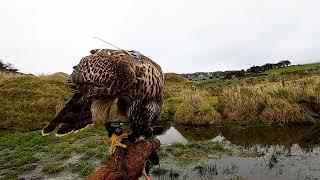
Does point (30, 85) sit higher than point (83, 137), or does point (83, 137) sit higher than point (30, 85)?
point (30, 85)

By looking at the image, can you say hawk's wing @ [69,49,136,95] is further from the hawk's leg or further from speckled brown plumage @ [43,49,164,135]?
the hawk's leg

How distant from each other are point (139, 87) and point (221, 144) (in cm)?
1023

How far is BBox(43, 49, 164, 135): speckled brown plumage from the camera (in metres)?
4.61

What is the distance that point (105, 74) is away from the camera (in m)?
4.80

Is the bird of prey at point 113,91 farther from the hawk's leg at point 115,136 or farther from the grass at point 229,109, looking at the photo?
the grass at point 229,109

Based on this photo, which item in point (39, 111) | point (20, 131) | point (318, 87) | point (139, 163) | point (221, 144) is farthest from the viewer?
point (39, 111)

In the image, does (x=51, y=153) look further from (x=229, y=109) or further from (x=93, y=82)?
(x=93, y=82)

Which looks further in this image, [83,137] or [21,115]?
[21,115]

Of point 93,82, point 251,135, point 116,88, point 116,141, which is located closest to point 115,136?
point 116,141

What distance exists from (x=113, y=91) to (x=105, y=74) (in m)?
0.23

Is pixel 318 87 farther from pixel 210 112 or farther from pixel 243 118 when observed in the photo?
pixel 210 112

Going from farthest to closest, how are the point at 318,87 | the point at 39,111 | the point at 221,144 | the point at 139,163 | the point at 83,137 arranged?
the point at 39,111
the point at 318,87
the point at 83,137
the point at 221,144
the point at 139,163

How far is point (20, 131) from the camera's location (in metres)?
18.2

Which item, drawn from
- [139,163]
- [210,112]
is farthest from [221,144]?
[139,163]
